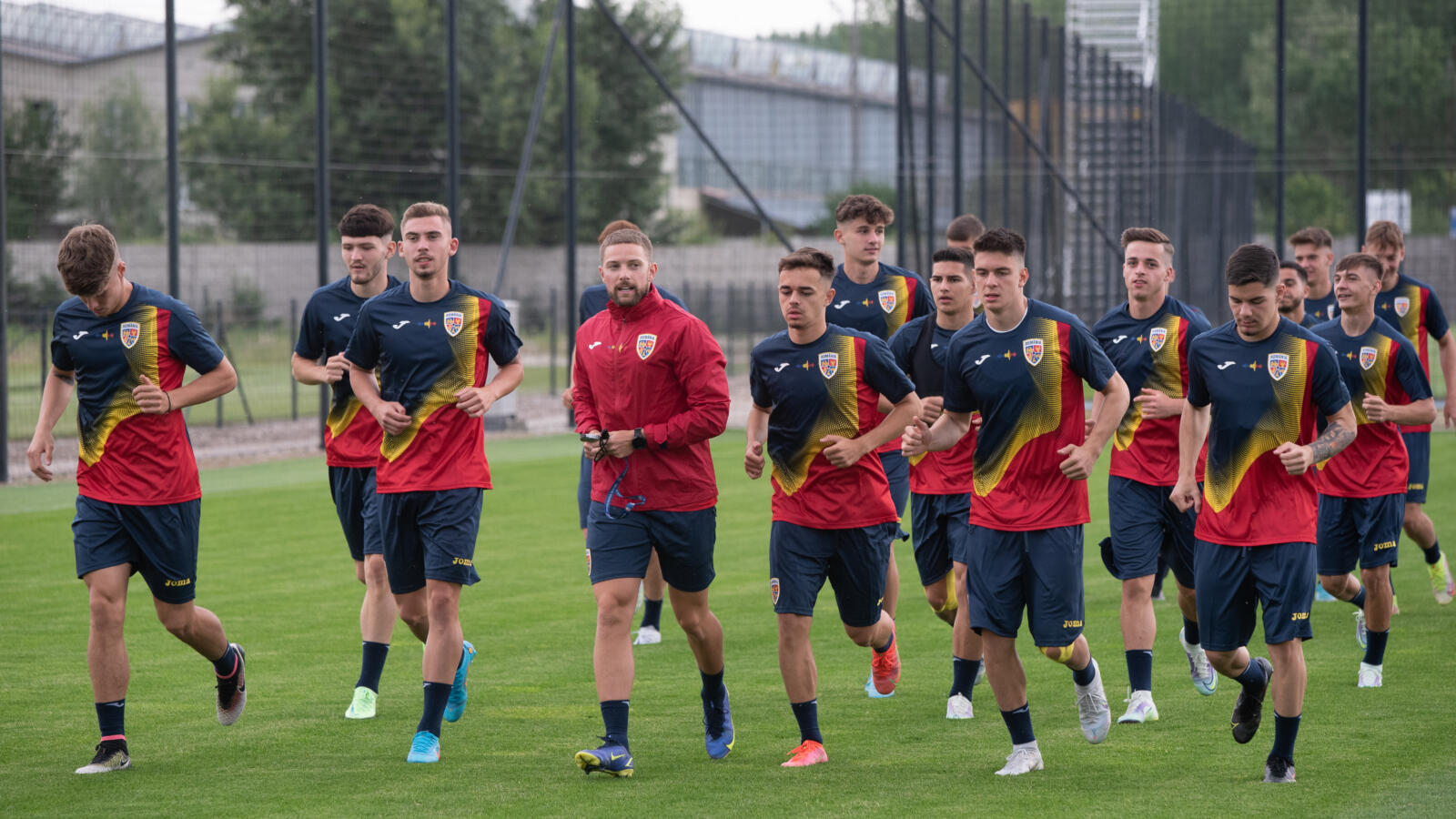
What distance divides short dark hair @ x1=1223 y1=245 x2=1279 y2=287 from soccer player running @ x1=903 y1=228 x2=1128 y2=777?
23.4 inches

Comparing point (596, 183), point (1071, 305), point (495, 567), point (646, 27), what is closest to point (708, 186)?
point (646, 27)

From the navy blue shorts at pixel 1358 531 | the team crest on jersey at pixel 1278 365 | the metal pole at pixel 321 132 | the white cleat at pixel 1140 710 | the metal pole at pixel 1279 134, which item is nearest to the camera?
the team crest on jersey at pixel 1278 365

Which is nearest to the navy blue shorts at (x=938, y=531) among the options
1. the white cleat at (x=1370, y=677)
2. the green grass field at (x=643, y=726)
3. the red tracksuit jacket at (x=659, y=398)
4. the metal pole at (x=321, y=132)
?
the green grass field at (x=643, y=726)

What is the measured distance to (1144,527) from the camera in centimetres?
756

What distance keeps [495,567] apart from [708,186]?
1441 inches

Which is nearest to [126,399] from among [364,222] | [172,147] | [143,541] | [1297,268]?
[143,541]

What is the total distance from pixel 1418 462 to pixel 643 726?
17.2ft

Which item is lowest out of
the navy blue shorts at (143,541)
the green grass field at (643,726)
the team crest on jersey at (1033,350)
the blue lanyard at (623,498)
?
the green grass field at (643,726)

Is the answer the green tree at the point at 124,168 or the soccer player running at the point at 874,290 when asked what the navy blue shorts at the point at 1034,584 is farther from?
the green tree at the point at 124,168

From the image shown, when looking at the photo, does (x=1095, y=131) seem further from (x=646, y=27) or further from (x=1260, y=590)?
Answer: (x=1260, y=590)

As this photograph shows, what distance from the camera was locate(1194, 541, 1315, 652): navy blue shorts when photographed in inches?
237

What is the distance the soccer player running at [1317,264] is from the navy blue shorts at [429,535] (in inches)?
225

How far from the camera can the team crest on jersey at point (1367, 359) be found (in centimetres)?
839

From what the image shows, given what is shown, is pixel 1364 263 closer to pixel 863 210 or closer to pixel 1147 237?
pixel 1147 237
